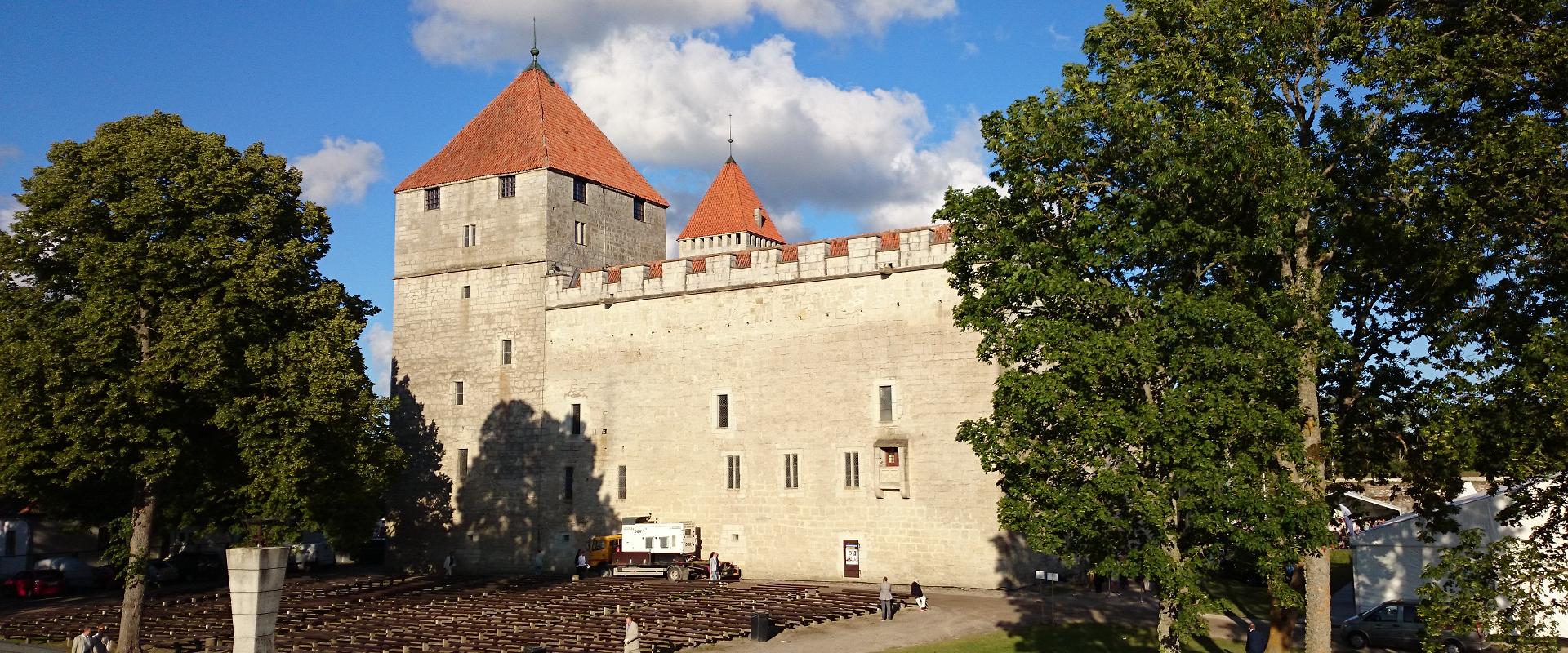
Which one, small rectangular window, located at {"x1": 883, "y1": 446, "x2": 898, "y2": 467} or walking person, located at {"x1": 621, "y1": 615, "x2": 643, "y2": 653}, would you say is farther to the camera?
small rectangular window, located at {"x1": 883, "y1": 446, "x2": 898, "y2": 467}

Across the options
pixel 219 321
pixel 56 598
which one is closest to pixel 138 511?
pixel 219 321

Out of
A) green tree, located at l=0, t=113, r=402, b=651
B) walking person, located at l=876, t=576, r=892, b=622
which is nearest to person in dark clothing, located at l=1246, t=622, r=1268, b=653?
walking person, located at l=876, t=576, r=892, b=622

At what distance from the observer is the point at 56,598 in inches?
1481

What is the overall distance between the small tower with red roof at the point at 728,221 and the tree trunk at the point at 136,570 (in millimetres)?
33597

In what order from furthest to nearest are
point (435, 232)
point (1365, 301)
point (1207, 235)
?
1. point (435, 232)
2. point (1365, 301)
3. point (1207, 235)

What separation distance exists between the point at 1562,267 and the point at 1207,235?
4.94 metres

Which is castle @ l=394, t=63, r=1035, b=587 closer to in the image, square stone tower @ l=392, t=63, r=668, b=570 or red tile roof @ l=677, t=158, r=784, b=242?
square stone tower @ l=392, t=63, r=668, b=570

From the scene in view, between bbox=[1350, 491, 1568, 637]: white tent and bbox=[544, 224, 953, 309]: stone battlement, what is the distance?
552 inches

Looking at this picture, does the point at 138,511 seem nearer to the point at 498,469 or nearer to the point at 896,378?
the point at 498,469

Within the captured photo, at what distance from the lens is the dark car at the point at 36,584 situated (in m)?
38.0

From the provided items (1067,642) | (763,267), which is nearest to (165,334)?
(763,267)

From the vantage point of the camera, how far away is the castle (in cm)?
3553

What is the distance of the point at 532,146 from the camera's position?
44188 millimetres

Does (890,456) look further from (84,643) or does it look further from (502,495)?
(84,643)
